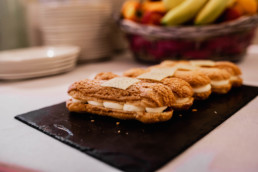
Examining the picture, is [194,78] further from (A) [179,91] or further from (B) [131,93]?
(B) [131,93]

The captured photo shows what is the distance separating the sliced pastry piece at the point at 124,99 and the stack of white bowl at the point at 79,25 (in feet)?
3.16

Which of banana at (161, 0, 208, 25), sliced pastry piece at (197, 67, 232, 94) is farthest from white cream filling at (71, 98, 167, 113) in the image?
banana at (161, 0, 208, 25)

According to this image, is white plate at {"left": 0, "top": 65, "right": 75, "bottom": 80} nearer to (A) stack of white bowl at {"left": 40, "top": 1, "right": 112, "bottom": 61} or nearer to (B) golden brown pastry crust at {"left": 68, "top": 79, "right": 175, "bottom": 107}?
(A) stack of white bowl at {"left": 40, "top": 1, "right": 112, "bottom": 61}

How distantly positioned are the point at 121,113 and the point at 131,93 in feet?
0.23

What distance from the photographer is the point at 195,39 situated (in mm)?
1482

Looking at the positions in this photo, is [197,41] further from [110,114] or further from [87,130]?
[87,130]

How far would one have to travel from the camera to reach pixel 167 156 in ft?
1.93

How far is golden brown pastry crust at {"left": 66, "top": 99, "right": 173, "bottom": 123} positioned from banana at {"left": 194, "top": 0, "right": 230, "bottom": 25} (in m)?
0.84

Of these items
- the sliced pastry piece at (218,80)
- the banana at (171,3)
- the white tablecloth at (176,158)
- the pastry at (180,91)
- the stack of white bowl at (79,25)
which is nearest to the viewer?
the white tablecloth at (176,158)

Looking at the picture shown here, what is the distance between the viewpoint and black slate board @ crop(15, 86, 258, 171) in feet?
1.94

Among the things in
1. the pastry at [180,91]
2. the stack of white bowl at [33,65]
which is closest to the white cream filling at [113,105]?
the pastry at [180,91]

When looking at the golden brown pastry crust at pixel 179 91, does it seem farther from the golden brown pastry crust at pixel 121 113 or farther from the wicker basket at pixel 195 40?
the wicker basket at pixel 195 40

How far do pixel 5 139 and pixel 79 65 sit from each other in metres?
1.22

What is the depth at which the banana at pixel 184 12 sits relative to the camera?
57.7 inches
